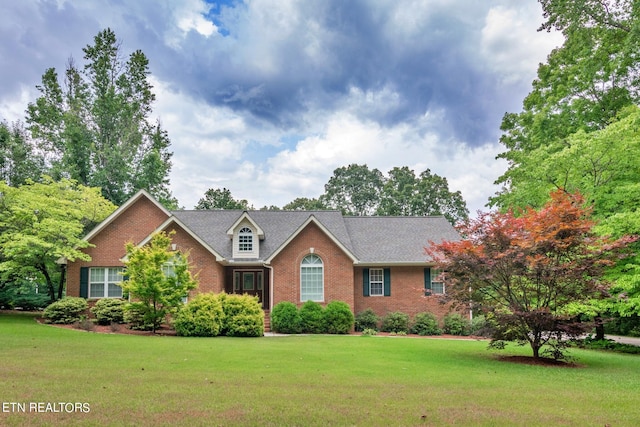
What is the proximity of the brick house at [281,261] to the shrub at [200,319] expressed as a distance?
3.35 meters

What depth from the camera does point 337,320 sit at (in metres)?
23.3

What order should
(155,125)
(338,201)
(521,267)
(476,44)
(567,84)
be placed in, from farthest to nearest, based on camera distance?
(338,201)
(155,125)
(567,84)
(476,44)
(521,267)

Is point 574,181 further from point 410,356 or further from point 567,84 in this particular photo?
point 567,84

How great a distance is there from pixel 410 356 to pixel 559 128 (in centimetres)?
2151

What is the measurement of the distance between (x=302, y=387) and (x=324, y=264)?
1635cm

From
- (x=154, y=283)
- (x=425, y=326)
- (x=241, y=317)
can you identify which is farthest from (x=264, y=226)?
(x=425, y=326)

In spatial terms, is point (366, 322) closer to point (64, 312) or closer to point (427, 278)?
point (427, 278)

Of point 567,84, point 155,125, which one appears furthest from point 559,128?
point 155,125

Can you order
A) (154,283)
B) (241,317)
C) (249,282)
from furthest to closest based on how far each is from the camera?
(249,282) → (241,317) → (154,283)

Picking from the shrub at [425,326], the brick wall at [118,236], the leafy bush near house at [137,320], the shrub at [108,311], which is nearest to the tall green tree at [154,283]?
the leafy bush near house at [137,320]

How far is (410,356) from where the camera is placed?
14.1 meters

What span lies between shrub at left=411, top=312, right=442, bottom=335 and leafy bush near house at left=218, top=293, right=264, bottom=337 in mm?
8470

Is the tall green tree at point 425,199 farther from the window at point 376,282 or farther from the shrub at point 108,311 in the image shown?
the shrub at point 108,311

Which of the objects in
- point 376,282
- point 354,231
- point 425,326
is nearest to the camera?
point 425,326
